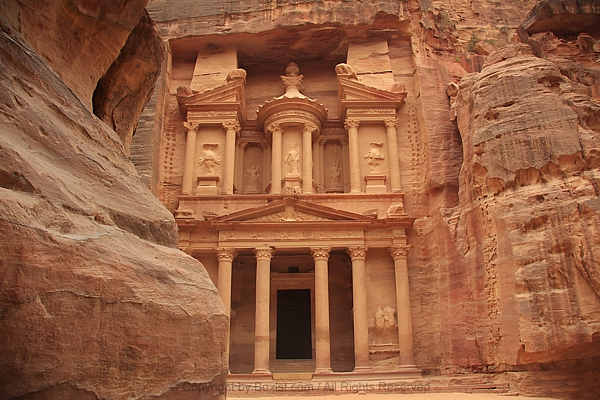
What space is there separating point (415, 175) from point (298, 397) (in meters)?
9.92

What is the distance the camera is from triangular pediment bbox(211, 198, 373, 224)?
18.0 metres

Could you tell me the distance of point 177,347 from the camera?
9.90ft

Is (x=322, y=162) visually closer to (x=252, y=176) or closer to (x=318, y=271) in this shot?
(x=252, y=176)

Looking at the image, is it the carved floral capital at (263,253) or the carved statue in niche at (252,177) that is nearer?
the carved floral capital at (263,253)

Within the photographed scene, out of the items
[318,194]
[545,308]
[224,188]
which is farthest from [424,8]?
[545,308]

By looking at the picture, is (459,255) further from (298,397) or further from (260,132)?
(260,132)

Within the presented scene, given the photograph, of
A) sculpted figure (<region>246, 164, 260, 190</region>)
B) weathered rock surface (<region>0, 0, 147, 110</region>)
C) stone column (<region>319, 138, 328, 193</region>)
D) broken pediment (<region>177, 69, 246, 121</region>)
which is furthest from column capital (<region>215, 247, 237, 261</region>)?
weathered rock surface (<region>0, 0, 147, 110</region>)

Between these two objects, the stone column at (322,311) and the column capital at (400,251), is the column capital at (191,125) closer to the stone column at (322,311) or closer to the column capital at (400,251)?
the stone column at (322,311)

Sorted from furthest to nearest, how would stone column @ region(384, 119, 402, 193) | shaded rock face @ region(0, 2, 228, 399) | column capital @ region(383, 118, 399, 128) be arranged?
column capital @ region(383, 118, 399, 128)
stone column @ region(384, 119, 402, 193)
shaded rock face @ region(0, 2, 228, 399)

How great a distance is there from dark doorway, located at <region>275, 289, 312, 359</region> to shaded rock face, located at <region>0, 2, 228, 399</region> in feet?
57.7

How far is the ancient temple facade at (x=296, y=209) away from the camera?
17.4 metres

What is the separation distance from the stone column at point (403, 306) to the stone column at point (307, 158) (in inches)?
154

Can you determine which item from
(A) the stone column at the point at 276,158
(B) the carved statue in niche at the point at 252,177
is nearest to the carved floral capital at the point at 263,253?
(A) the stone column at the point at 276,158

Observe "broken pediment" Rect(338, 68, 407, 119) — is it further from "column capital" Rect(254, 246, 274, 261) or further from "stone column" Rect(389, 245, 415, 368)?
"column capital" Rect(254, 246, 274, 261)
